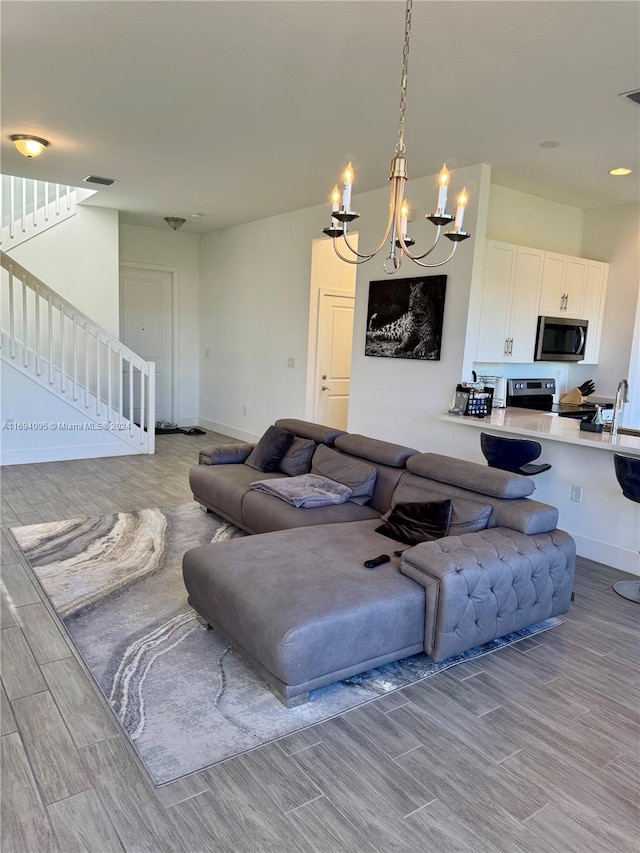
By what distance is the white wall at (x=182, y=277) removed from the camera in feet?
26.7

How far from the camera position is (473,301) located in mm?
4695

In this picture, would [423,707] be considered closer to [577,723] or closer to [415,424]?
[577,723]

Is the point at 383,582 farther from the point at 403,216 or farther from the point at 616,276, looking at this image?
the point at 616,276

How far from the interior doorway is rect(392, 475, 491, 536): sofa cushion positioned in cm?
319

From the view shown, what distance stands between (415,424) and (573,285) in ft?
6.81

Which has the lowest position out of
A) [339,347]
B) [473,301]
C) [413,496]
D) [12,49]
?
[413,496]

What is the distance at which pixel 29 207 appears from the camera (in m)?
7.04

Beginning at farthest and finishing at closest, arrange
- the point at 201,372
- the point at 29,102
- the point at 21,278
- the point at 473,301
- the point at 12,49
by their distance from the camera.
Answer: the point at 201,372 → the point at 21,278 → the point at 473,301 → the point at 29,102 → the point at 12,49

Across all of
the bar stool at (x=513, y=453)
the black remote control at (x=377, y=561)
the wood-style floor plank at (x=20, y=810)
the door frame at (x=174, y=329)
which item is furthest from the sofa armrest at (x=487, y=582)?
the door frame at (x=174, y=329)

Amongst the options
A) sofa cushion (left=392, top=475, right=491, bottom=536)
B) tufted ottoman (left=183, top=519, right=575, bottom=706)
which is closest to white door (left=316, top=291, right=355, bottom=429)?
sofa cushion (left=392, top=475, right=491, bottom=536)

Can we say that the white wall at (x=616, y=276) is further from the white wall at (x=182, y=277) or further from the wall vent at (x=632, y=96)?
the white wall at (x=182, y=277)

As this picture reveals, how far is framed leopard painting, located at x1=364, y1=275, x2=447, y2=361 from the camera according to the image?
4.94 meters

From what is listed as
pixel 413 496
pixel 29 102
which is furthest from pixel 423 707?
pixel 29 102

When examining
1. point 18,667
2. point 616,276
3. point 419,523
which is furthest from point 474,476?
point 616,276
